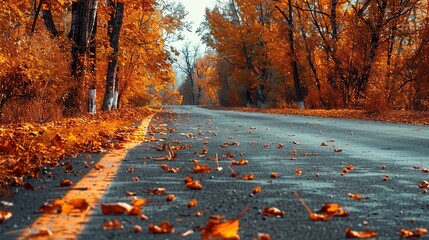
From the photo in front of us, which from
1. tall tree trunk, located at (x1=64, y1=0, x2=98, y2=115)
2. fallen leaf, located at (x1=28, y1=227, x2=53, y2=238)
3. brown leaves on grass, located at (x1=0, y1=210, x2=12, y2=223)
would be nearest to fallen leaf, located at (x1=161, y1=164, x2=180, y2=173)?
brown leaves on grass, located at (x1=0, y1=210, x2=12, y2=223)

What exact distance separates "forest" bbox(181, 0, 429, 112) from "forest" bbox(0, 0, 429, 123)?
70 millimetres

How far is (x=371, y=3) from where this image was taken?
27.5 meters

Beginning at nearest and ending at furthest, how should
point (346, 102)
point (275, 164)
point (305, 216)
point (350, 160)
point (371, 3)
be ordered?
1. point (305, 216)
2. point (275, 164)
3. point (350, 160)
4. point (371, 3)
5. point (346, 102)

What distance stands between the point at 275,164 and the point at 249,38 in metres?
38.8

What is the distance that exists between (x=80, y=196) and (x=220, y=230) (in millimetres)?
1363

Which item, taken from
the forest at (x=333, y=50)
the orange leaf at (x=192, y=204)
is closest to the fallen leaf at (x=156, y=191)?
the orange leaf at (x=192, y=204)

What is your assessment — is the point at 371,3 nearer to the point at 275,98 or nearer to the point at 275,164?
the point at 275,98

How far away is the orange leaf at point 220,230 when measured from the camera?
2.66m

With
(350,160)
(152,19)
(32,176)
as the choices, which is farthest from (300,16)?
(32,176)

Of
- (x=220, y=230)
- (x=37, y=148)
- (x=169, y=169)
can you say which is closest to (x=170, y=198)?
(x=220, y=230)

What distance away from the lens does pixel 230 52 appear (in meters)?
45.8

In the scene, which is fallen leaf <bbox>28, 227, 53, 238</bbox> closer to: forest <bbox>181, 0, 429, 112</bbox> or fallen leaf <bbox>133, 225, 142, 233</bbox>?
fallen leaf <bbox>133, 225, 142, 233</bbox>

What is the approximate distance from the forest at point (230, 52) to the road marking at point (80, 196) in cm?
619

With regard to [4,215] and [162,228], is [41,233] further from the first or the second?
[162,228]
